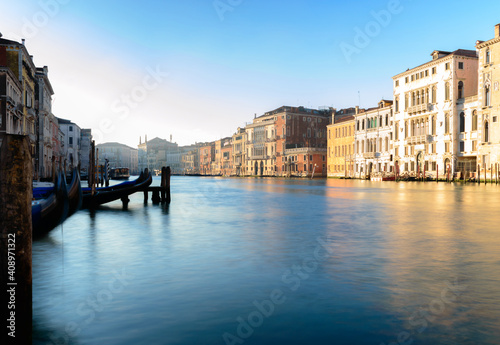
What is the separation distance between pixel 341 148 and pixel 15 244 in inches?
2421

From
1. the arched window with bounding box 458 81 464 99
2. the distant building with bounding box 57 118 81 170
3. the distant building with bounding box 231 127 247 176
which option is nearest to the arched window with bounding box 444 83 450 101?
the arched window with bounding box 458 81 464 99

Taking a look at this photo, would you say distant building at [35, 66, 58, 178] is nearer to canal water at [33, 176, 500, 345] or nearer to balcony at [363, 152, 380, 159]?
balcony at [363, 152, 380, 159]

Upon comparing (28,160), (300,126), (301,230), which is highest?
(300,126)

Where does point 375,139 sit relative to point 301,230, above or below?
above

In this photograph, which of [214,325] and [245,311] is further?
[245,311]

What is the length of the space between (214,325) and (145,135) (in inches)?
7277

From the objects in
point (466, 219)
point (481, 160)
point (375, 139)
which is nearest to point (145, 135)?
point (375, 139)

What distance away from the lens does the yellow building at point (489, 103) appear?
3609 centimetres

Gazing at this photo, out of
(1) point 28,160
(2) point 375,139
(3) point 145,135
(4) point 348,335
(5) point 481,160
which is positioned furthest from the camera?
(3) point 145,135

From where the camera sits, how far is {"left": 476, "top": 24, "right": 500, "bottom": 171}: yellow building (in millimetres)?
36094

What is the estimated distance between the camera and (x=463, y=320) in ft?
12.3

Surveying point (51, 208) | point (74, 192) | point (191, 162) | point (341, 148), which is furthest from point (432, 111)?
point (191, 162)

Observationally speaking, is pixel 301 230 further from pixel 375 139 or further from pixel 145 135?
pixel 145 135

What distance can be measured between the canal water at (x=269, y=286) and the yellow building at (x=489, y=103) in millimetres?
29974
